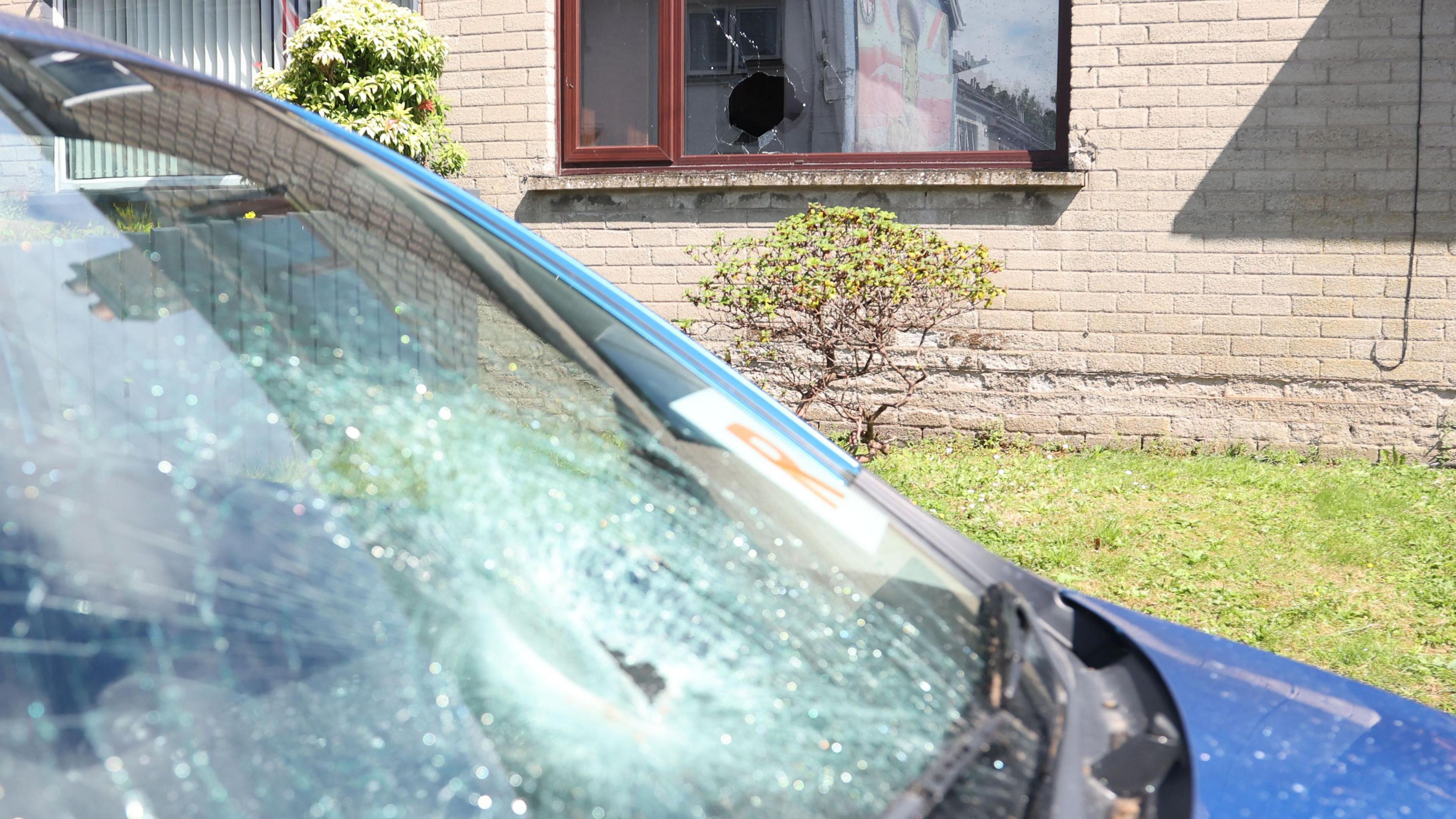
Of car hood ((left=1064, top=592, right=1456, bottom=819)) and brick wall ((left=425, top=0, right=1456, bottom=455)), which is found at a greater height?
brick wall ((left=425, top=0, right=1456, bottom=455))

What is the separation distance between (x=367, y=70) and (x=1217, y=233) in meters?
4.56

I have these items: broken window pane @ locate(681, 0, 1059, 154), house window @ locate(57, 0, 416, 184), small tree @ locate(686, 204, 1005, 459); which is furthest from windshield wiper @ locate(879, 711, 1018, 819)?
house window @ locate(57, 0, 416, 184)

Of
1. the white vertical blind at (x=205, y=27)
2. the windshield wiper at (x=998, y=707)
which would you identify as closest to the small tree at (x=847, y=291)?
the white vertical blind at (x=205, y=27)

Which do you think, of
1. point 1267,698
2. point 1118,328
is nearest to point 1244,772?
point 1267,698

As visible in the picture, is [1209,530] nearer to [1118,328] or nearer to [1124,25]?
[1118,328]

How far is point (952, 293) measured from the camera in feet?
17.6

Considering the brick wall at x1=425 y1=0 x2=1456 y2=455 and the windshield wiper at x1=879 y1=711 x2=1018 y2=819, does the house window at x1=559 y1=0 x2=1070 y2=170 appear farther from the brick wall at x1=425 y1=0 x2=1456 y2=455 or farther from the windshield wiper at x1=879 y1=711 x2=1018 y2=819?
the windshield wiper at x1=879 y1=711 x2=1018 y2=819

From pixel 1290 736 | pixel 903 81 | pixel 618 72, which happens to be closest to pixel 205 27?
pixel 618 72


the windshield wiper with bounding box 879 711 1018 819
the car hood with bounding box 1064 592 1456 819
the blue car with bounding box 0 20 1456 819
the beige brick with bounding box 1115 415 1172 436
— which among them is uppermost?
the blue car with bounding box 0 20 1456 819

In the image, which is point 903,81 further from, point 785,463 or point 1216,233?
point 785,463

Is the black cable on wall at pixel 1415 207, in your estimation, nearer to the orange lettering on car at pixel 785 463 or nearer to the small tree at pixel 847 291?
the small tree at pixel 847 291

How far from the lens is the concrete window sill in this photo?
5664 mm

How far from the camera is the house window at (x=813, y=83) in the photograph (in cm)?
592

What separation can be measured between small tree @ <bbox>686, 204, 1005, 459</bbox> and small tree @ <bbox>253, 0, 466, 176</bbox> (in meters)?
1.73
